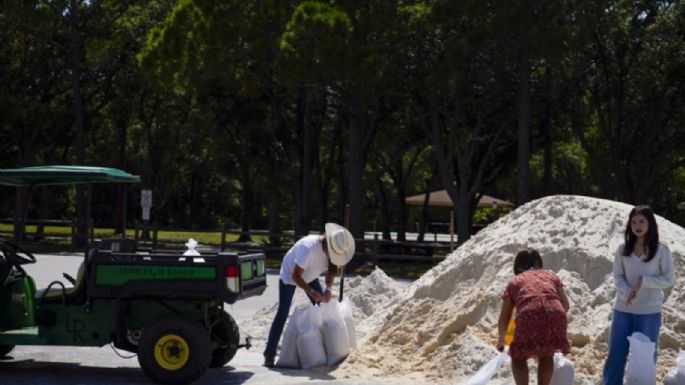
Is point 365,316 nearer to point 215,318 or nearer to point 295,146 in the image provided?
point 215,318

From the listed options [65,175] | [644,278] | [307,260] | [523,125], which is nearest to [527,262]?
[644,278]

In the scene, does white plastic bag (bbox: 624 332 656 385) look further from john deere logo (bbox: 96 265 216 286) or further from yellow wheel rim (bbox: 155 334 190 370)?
yellow wheel rim (bbox: 155 334 190 370)

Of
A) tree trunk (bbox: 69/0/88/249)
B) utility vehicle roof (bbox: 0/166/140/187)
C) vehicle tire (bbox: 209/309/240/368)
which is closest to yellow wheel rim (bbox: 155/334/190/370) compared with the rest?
vehicle tire (bbox: 209/309/240/368)

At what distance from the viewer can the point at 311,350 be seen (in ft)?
37.6

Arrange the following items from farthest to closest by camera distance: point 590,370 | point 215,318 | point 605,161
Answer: point 605,161
point 215,318
point 590,370

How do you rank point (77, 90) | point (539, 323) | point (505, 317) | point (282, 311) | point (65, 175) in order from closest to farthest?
point (539, 323) → point (505, 317) → point (65, 175) → point (282, 311) → point (77, 90)

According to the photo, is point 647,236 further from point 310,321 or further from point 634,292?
point 310,321

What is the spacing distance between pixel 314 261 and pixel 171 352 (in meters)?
1.73

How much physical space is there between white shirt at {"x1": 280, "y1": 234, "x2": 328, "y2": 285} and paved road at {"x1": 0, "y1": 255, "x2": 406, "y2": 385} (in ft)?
3.08

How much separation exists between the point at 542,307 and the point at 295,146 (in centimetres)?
3206

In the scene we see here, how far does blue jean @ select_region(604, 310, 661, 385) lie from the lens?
932cm

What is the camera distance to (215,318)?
11109mm

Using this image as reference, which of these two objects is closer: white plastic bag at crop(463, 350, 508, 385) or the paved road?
white plastic bag at crop(463, 350, 508, 385)

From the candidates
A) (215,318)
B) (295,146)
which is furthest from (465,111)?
(215,318)
